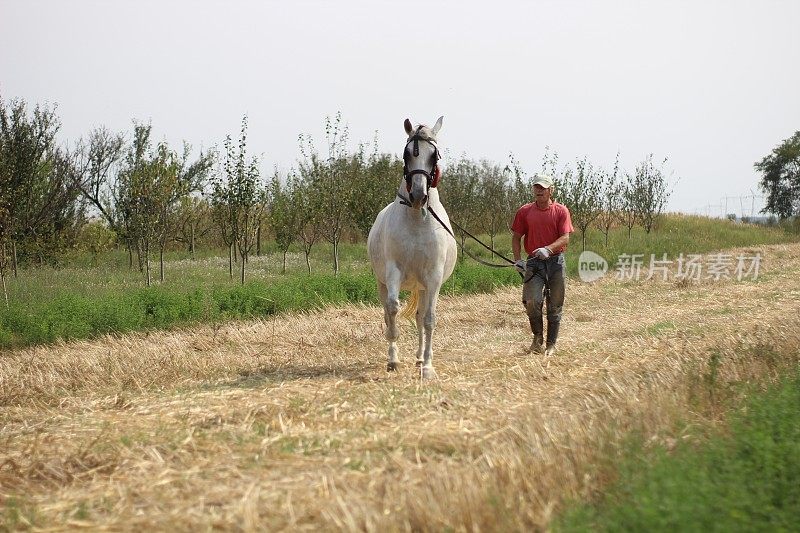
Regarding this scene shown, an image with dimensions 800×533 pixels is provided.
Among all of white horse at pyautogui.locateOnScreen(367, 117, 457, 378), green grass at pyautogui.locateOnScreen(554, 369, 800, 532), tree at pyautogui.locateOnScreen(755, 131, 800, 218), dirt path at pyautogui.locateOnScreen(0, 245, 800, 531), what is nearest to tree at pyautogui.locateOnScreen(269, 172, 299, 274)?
dirt path at pyautogui.locateOnScreen(0, 245, 800, 531)

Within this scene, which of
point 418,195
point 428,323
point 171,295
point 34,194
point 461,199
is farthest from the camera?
point 461,199

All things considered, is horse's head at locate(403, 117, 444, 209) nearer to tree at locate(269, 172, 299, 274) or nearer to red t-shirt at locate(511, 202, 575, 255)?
red t-shirt at locate(511, 202, 575, 255)

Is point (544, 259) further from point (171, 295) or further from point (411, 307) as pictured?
point (171, 295)

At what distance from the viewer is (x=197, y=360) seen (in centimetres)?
868

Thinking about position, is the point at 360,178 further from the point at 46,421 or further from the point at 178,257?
the point at 46,421

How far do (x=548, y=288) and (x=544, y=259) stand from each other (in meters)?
0.52

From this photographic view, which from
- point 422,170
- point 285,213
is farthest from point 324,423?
point 285,213

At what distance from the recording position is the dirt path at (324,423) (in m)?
3.76

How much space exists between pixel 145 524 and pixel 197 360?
518 centimetres

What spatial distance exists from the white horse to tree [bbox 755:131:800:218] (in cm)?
5981

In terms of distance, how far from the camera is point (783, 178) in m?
60.9

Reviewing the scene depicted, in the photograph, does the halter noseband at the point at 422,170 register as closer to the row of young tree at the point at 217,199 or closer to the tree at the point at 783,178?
the row of young tree at the point at 217,199

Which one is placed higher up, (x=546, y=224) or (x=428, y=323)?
(x=546, y=224)

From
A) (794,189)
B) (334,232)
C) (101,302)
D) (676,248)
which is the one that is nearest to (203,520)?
(101,302)
